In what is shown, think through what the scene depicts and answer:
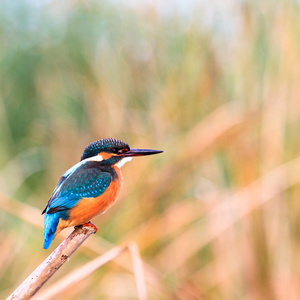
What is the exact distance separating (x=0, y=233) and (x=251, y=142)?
1.34 metres

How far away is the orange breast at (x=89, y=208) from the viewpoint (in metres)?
1.01

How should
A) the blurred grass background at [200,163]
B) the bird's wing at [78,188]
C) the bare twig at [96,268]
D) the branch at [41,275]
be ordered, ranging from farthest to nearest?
the blurred grass background at [200,163], the bare twig at [96,268], the bird's wing at [78,188], the branch at [41,275]

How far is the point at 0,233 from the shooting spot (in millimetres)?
2811

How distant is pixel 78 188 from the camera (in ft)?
3.41

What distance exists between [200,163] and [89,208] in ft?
4.04

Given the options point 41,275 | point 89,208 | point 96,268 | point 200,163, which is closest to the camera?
point 41,275

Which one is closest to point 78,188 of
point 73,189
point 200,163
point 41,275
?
point 73,189

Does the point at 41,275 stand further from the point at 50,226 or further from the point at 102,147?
the point at 102,147

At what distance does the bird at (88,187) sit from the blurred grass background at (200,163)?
0.66 metres

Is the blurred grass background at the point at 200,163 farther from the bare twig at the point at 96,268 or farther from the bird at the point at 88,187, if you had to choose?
the bird at the point at 88,187

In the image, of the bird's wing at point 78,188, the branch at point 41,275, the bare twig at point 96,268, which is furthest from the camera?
the bare twig at point 96,268

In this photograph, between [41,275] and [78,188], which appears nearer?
[41,275]

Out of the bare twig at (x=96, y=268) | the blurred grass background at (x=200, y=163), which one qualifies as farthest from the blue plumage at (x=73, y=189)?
the blurred grass background at (x=200, y=163)

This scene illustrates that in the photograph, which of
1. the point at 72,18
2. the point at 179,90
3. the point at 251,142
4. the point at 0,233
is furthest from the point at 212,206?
the point at 72,18
